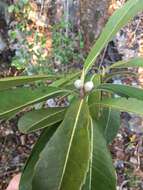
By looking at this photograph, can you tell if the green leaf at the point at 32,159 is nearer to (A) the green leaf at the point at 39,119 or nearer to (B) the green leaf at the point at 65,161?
(A) the green leaf at the point at 39,119

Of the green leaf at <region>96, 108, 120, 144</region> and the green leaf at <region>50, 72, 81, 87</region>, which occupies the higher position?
the green leaf at <region>50, 72, 81, 87</region>

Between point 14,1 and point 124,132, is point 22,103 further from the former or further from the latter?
point 14,1

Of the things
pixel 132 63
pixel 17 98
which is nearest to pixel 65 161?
pixel 17 98

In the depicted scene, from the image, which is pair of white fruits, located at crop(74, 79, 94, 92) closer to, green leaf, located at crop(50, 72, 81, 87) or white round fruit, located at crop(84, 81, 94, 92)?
white round fruit, located at crop(84, 81, 94, 92)

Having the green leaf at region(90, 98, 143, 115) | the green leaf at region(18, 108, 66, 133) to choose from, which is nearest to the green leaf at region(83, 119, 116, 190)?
the green leaf at region(90, 98, 143, 115)

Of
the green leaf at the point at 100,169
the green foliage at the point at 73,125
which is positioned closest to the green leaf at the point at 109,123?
the green foliage at the point at 73,125

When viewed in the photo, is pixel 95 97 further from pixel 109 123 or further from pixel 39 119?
pixel 109 123

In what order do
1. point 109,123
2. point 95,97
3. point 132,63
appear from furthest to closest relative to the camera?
point 109,123 < point 132,63 < point 95,97
